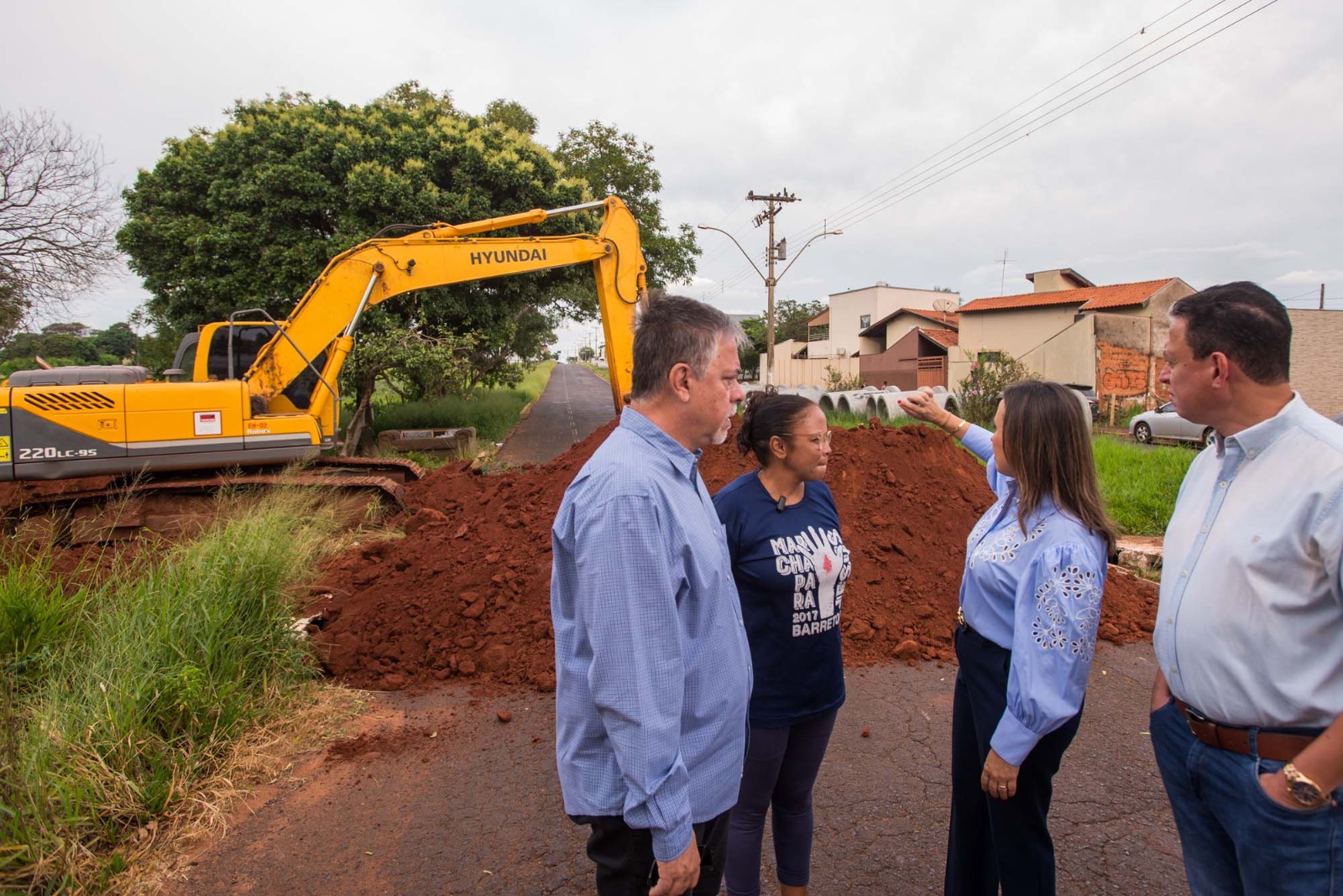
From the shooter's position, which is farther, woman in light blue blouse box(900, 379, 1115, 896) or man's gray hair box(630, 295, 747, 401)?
woman in light blue blouse box(900, 379, 1115, 896)

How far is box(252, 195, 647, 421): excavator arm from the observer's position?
891 cm

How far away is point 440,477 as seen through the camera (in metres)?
9.34

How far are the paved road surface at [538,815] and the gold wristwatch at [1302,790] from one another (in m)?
1.54

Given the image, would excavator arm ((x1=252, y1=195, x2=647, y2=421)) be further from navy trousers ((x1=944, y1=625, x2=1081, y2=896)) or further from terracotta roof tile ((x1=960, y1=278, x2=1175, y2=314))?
terracotta roof tile ((x1=960, y1=278, x2=1175, y2=314))

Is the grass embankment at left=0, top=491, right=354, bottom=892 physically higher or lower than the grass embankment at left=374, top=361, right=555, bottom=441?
lower

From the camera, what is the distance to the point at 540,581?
5504 mm

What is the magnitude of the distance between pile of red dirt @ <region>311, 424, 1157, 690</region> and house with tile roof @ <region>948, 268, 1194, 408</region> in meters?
15.3

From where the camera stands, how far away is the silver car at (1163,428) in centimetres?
1576

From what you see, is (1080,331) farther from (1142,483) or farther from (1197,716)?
(1197,716)

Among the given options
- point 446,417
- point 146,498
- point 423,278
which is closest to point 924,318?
point 446,417

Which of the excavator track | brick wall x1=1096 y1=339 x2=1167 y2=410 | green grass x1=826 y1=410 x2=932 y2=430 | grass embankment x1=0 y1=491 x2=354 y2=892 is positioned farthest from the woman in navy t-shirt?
brick wall x1=1096 y1=339 x2=1167 y2=410

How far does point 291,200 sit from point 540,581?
37.0 feet

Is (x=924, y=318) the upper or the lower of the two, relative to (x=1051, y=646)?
upper

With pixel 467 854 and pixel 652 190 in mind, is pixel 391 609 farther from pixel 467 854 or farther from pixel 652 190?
pixel 652 190
